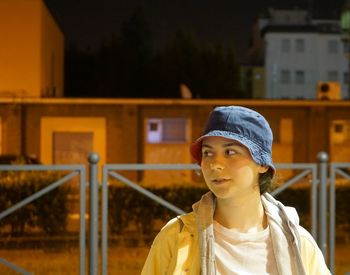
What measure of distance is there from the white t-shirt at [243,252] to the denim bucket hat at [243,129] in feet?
0.77

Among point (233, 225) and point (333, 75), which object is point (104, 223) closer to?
point (233, 225)

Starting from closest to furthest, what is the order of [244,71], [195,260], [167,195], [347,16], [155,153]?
1. [195,260]
2. [167,195]
3. [155,153]
4. [347,16]
5. [244,71]

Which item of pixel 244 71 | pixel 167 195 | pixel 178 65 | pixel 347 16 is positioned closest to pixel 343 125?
pixel 347 16

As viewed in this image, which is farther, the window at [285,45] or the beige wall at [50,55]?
the window at [285,45]

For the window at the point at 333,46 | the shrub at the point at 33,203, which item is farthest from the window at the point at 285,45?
the shrub at the point at 33,203

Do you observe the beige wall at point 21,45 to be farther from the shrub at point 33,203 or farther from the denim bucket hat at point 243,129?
the denim bucket hat at point 243,129

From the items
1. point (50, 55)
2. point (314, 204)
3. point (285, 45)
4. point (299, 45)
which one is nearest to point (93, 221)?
point (314, 204)

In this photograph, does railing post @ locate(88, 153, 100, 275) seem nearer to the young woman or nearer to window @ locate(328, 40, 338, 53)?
the young woman

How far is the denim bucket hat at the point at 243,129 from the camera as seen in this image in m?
2.26

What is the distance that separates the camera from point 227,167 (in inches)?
89.7

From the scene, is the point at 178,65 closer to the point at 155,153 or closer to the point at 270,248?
the point at 155,153

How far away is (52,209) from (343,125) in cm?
1670

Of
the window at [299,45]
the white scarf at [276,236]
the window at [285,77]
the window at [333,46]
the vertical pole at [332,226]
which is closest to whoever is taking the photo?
the white scarf at [276,236]

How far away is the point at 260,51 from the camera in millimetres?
65625
